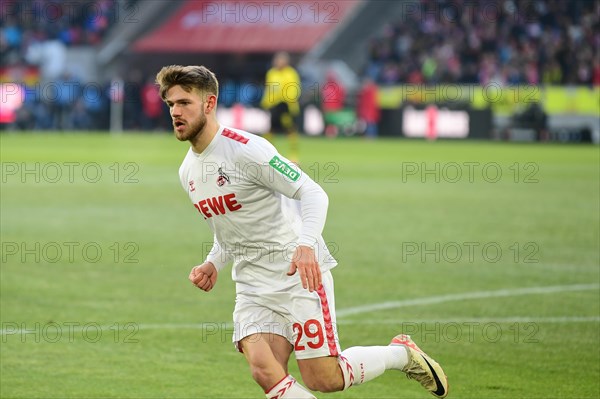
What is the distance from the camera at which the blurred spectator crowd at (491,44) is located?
131ft

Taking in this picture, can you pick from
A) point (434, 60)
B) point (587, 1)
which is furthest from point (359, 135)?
point (587, 1)

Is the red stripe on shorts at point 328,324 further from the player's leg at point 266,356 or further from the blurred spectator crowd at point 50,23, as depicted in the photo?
the blurred spectator crowd at point 50,23

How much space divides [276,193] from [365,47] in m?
41.2

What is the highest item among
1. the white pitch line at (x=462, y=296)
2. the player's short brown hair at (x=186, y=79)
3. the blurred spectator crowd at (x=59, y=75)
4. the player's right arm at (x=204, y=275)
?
the blurred spectator crowd at (x=59, y=75)

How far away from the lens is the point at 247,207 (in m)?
5.96

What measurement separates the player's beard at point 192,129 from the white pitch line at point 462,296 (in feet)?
14.1

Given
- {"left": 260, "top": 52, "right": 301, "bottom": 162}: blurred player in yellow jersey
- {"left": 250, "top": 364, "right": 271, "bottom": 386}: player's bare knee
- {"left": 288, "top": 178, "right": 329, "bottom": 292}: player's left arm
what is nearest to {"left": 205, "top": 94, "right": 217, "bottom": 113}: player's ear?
{"left": 288, "top": 178, "right": 329, "bottom": 292}: player's left arm

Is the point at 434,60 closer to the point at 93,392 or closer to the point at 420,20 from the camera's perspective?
the point at 420,20

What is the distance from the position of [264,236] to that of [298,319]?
466mm

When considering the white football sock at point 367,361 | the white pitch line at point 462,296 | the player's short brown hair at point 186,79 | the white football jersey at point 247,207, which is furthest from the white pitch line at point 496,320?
the player's short brown hair at point 186,79

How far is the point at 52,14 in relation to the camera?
5153 centimetres

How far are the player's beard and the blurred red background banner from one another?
4137 centimetres

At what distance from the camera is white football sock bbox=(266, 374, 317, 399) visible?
564 centimetres

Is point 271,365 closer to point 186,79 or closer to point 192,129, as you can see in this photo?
point 192,129
